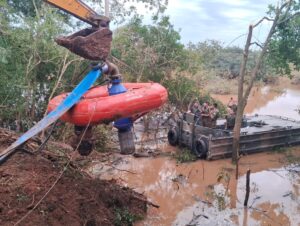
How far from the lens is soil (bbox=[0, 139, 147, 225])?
6.18 meters

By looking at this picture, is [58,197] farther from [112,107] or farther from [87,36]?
→ [87,36]

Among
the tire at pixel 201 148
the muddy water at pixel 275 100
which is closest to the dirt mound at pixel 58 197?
the tire at pixel 201 148

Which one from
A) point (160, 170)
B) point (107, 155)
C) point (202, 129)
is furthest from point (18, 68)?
point (202, 129)

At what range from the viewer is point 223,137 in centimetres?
1266

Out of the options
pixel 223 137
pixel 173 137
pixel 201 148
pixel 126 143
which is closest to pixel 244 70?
pixel 223 137

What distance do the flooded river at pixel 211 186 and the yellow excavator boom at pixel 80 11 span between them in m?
4.46

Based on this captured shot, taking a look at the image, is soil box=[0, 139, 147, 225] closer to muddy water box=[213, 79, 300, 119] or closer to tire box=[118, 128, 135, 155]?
tire box=[118, 128, 135, 155]

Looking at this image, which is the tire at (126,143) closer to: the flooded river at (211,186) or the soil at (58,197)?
the soil at (58,197)

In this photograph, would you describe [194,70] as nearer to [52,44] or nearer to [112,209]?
[52,44]

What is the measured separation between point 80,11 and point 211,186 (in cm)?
700

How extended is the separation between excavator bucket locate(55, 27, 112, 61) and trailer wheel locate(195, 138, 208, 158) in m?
7.79

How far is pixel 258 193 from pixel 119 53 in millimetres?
8414

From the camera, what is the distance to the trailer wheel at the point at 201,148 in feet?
41.6

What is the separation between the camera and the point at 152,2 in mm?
19484
